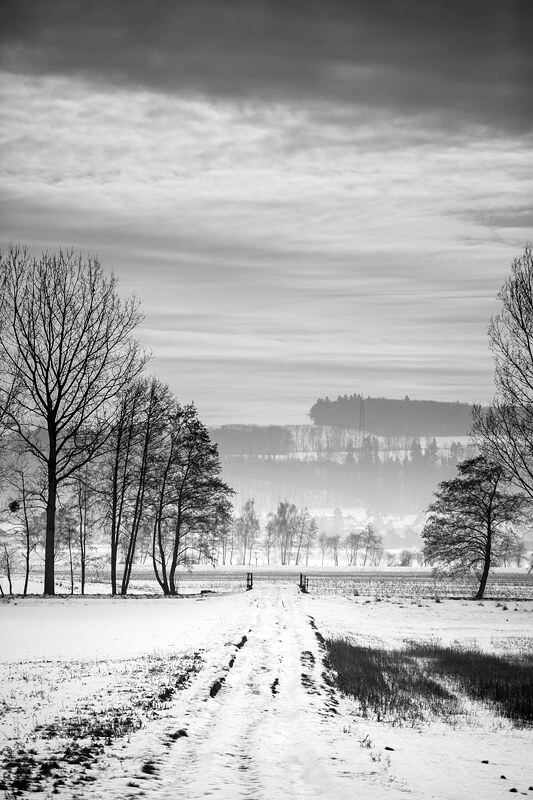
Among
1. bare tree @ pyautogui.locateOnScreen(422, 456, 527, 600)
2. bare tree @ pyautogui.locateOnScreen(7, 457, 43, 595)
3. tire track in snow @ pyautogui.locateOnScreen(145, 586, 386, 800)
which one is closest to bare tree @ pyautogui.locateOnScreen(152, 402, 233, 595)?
bare tree @ pyautogui.locateOnScreen(7, 457, 43, 595)

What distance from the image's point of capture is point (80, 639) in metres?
18.8

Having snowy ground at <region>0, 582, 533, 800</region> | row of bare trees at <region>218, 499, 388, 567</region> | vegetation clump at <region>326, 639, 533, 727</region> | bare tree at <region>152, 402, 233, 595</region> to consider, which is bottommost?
row of bare trees at <region>218, 499, 388, 567</region>

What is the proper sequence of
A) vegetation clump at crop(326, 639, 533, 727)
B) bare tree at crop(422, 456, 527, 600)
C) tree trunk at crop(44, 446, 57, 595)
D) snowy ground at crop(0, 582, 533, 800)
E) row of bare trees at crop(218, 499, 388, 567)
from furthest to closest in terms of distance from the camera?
row of bare trees at crop(218, 499, 388, 567) → bare tree at crop(422, 456, 527, 600) → tree trunk at crop(44, 446, 57, 595) → vegetation clump at crop(326, 639, 533, 727) → snowy ground at crop(0, 582, 533, 800)

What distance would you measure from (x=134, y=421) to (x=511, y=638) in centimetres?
2287

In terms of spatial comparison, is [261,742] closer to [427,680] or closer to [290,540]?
[427,680]

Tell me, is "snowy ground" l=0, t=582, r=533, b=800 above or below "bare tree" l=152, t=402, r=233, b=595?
below

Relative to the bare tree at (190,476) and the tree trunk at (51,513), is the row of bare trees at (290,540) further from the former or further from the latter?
the tree trunk at (51,513)

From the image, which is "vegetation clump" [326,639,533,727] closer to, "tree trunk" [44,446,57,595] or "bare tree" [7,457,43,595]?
"tree trunk" [44,446,57,595]

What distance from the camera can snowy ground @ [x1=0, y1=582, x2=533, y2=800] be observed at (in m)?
6.79

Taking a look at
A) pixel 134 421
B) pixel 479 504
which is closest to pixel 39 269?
pixel 134 421

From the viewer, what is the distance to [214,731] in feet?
28.9

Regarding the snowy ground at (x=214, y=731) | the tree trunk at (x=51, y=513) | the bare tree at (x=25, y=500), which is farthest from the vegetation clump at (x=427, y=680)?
the bare tree at (x=25, y=500)

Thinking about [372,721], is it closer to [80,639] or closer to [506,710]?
[506,710]

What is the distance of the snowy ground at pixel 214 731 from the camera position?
6.79 meters
